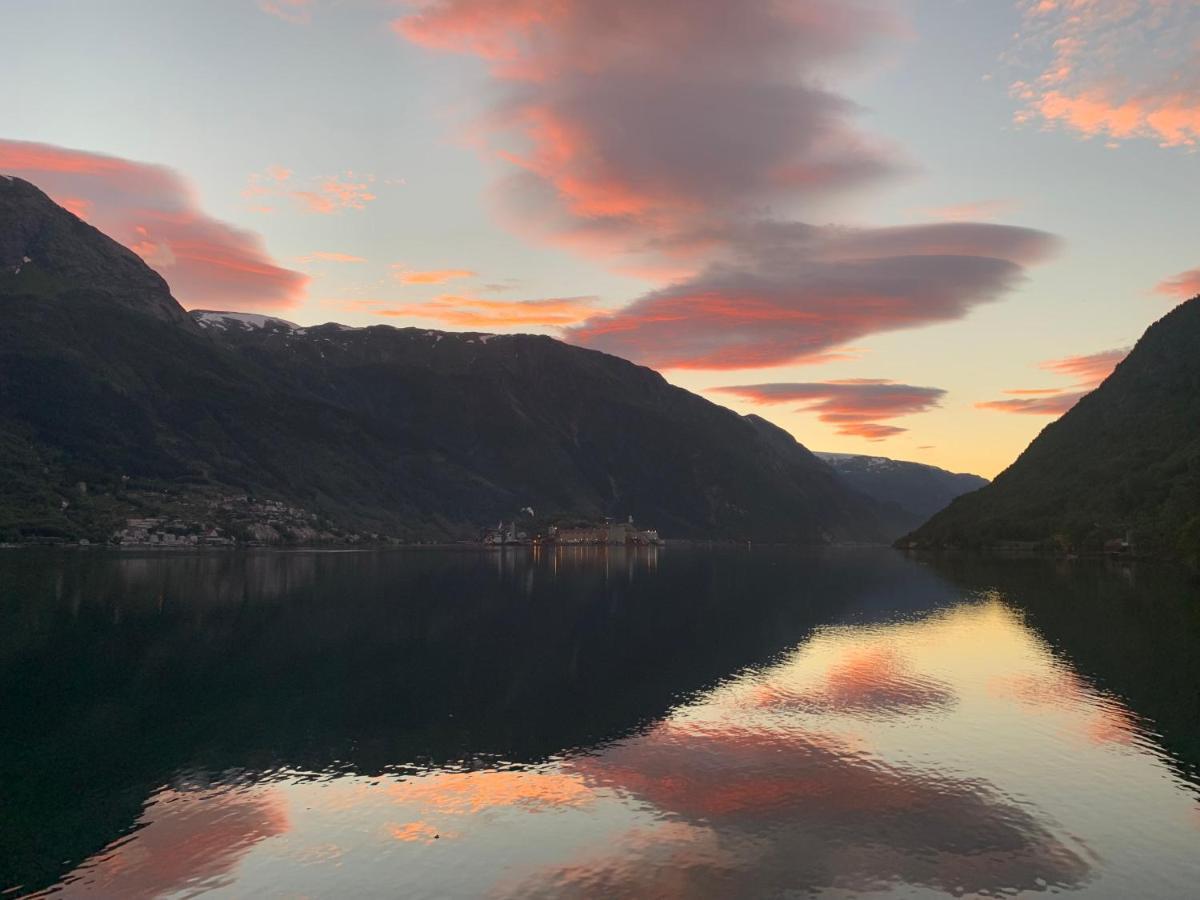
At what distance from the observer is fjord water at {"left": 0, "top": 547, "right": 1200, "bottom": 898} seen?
38125 millimetres

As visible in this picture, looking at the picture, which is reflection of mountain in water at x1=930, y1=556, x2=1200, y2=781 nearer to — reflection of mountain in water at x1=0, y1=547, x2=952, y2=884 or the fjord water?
the fjord water

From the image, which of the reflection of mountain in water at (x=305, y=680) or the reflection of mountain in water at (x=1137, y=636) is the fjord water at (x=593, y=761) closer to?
the reflection of mountain in water at (x=305, y=680)

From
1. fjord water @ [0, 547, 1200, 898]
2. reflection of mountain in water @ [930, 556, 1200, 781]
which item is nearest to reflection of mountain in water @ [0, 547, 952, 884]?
fjord water @ [0, 547, 1200, 898]

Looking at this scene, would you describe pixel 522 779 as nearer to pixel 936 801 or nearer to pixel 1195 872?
pixel 936 801

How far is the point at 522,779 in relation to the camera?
5181 centimetres

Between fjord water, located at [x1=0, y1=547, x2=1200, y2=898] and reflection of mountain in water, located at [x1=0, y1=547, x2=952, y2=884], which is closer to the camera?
fjord water, located at [x1=0, y1=547, x2=1200, y2=898]

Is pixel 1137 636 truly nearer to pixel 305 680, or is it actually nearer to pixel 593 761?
pixel 593 761

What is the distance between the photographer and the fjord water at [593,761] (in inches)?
1501

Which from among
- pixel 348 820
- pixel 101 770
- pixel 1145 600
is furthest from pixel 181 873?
pixel 1145 600

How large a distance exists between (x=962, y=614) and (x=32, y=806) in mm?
132205

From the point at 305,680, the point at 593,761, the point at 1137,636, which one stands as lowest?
the point at 593,761

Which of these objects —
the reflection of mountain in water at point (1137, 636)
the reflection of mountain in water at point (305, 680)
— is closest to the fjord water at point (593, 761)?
the reflection of mountain in water at point (305, 680)

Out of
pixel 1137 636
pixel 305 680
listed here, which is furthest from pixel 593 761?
pixel 1137 636

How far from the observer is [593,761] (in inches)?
2201
